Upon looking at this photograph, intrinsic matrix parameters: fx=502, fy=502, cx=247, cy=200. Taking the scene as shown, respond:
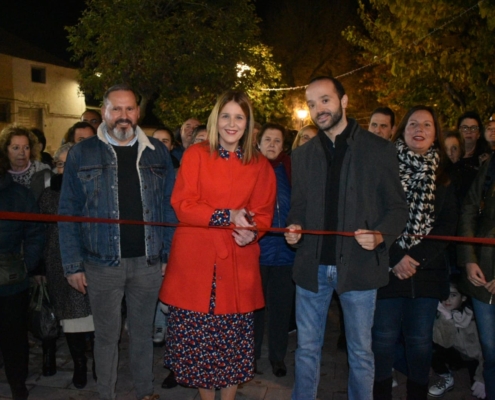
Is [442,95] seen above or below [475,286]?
above

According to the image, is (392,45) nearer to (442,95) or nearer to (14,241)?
(442,95)

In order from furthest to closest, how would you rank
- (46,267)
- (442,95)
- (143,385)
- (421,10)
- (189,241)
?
(442,95), (421,10), (46,267), (143,385), (189,241)

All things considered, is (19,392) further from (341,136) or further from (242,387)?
(341,136)

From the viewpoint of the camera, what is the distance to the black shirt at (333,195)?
3.48 meters

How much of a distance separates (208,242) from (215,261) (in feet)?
0.47

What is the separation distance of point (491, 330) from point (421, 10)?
10326 mm

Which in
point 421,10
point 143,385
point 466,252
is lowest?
point 143,385

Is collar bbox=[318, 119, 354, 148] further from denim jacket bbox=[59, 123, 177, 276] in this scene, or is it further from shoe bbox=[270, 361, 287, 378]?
shoe bbox=[270, 361, 287, 378]

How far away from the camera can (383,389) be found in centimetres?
380

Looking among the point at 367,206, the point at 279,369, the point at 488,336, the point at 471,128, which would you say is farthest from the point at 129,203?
the point at 471,128

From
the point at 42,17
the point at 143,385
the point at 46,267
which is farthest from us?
the point at 42,17

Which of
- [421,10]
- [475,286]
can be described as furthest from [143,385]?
[421,10]

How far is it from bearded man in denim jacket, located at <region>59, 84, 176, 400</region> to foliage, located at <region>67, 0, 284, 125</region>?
14082 mm

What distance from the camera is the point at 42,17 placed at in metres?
32.1
